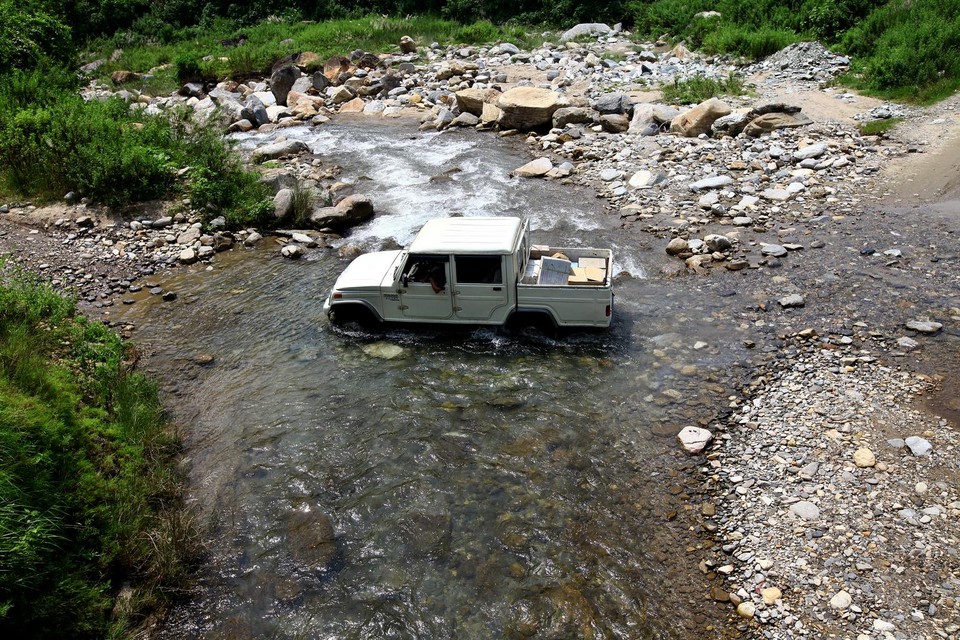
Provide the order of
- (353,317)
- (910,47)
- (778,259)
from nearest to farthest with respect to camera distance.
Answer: (353,317) → (778,259) → (910,47)

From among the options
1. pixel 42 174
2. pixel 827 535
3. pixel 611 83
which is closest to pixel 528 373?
pixel 827 535

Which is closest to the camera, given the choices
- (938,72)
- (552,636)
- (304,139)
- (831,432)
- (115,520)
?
(552,636)

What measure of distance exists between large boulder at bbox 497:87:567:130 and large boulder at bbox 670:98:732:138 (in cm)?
497

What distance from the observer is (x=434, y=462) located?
872 cm

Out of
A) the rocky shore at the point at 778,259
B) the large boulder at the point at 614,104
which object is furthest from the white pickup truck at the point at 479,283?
the large boulder at the point at 614,104

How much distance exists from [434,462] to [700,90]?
1926 centimetres

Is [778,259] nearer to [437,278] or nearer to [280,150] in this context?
[437,278]

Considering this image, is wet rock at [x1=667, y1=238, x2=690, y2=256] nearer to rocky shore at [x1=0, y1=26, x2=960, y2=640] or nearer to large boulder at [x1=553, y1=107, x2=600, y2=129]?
rocky shore at [x1=0, y1=26, x2=960, y2=640]

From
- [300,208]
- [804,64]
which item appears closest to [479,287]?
[300,208]

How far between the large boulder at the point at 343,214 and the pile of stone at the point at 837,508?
10.8 m

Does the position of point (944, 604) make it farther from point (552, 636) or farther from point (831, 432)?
point (552, 636)

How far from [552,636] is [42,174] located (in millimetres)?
16879

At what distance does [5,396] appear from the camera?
23.9ft

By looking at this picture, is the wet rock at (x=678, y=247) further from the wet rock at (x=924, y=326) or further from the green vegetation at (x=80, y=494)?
the green vegetation at (x=80, y=494)
